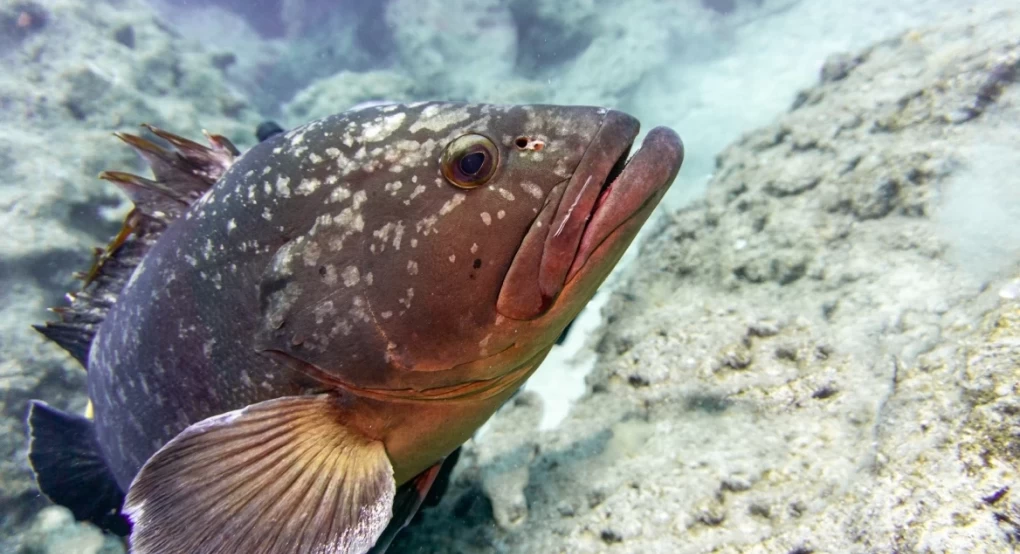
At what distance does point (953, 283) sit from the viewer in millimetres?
2688

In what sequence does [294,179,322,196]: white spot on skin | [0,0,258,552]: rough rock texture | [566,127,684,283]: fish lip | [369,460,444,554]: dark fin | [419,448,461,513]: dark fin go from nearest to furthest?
[566,127,684,283]: fish lip < [294,179,322,196]: white spot on skin < [369,460,444,554]: dark fin < [419,448,461,513]: dark fin < [0,0,258,552]: rough rock texture

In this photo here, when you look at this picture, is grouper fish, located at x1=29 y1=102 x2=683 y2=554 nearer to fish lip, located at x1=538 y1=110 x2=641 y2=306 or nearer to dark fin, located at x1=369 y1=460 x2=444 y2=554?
fish lip, located at x1=538 y1=110 x2=641 y2=306

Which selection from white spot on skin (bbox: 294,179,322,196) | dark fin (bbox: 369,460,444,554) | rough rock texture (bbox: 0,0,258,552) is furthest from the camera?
rough rock texture (bbox: 0,0,258,552)

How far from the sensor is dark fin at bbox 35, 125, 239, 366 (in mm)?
2531

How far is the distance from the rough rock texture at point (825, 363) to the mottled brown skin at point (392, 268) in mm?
1063

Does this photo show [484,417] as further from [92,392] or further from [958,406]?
[92,392]

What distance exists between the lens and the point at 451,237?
1.74 metres

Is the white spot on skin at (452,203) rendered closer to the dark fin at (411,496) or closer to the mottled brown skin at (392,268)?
the mottled brown skin at (392,268)

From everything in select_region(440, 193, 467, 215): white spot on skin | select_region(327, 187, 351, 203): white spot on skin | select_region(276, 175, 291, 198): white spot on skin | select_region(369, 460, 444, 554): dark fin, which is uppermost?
select_region(276, 175, 291, 198): white spot on skin

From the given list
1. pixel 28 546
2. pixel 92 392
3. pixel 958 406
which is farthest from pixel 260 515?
pixel 28 546

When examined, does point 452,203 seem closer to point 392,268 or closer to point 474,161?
point 474,161

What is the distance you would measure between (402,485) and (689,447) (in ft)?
5.08

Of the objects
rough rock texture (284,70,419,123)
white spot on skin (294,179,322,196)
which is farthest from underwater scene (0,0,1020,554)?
rough rock texture (284,70,419,123)

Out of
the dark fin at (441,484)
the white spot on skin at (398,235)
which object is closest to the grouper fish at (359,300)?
the white spot on skin at (398,235)
